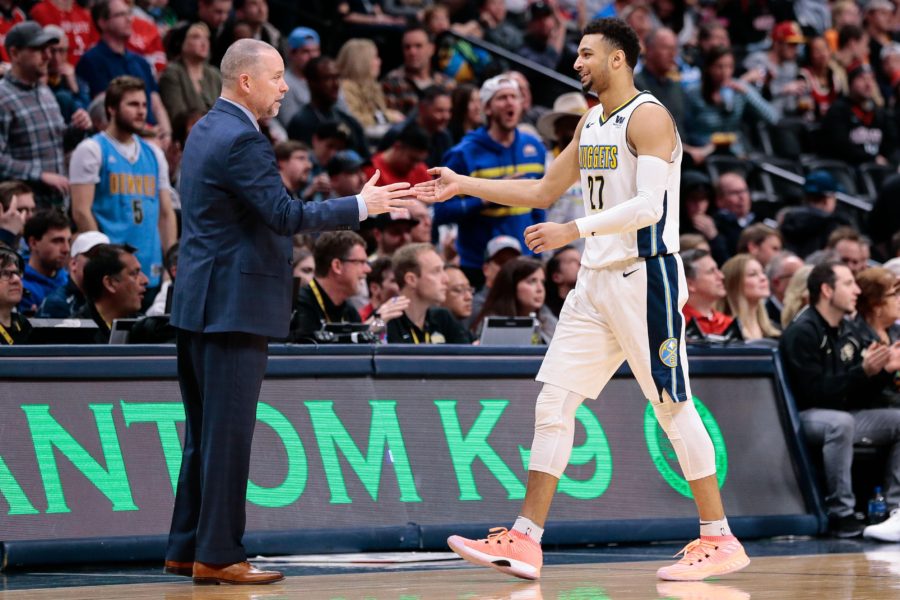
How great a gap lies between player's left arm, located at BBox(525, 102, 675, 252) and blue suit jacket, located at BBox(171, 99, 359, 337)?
2.84ft

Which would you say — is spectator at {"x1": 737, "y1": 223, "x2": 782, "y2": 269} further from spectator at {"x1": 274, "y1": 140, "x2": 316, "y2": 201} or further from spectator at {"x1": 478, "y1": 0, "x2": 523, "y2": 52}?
spectator at {"x1": 478, "y1": 0, "x2": 523, "y2": 52}

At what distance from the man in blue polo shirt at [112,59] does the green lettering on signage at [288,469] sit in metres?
4.82

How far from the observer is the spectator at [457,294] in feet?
32.3

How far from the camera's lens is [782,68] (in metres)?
18.1

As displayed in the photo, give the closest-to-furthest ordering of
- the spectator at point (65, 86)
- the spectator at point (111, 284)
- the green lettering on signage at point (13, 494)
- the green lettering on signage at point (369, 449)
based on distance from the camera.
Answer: the green lettering on signage at point (13, 494) < the green lettering on signage at point (369, 449) < the spectator at point (111, 284) < the spectator at point (65, 86)

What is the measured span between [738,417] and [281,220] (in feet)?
12.3

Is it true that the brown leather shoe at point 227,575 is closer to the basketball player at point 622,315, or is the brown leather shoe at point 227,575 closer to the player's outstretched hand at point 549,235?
A: the basketball player at point 622,315

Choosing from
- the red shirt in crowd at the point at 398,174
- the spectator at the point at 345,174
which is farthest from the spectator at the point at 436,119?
the spectator at the point at 345,174

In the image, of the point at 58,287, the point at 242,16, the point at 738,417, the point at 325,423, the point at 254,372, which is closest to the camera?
the point at 254,372

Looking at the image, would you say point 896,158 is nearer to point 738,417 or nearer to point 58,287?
point 738,417

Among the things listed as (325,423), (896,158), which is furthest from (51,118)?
(896,158)

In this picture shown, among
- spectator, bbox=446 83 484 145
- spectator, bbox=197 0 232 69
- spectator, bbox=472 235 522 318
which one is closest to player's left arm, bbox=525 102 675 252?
spectator, bbox=472 235 522 318

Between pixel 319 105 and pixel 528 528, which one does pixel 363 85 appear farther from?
pixel 528 528

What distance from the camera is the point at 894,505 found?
869 cm
